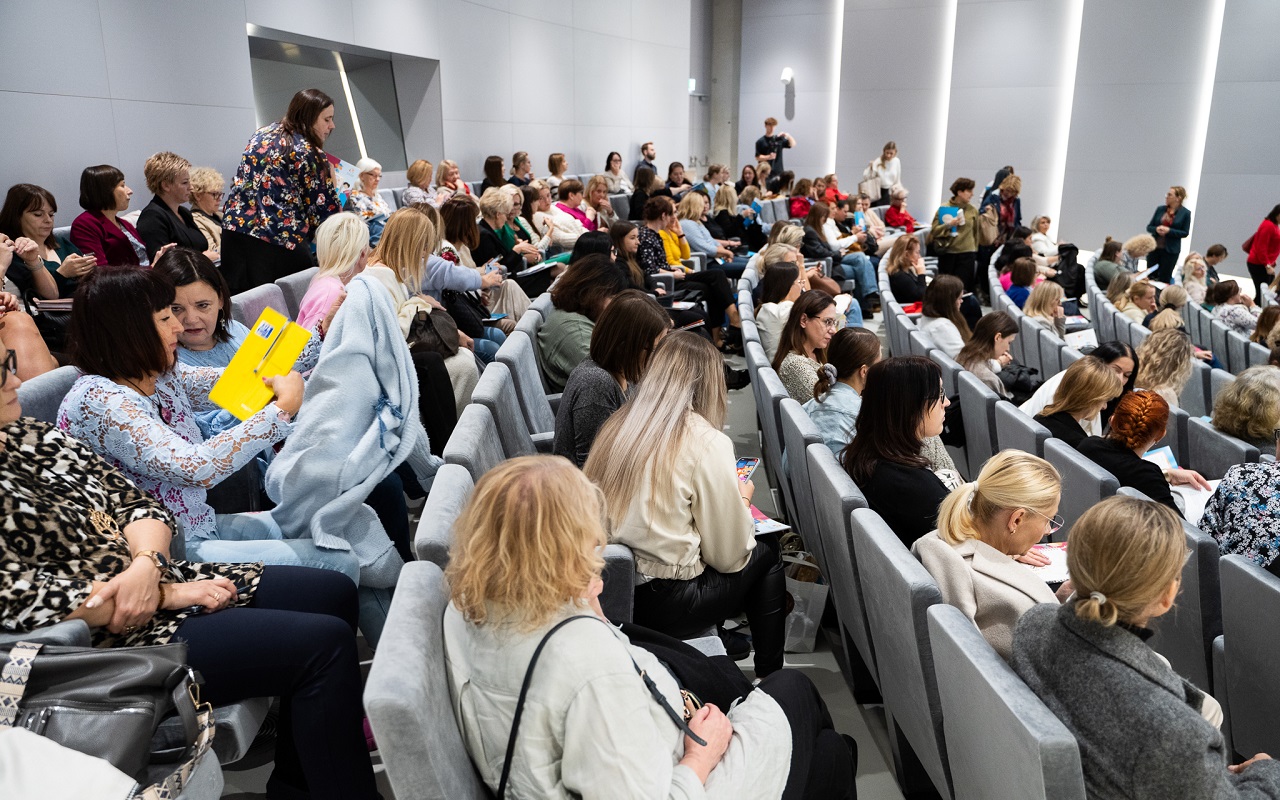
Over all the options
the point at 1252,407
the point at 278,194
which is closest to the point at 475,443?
the point at 278,194

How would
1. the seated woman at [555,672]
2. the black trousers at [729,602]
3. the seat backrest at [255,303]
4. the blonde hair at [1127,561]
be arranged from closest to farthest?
the seated woman at [555,672]
the blonde hair at [1127,561]
the black trousers at [729,602]
the seat backrest at [255,303]

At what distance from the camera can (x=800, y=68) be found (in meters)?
16.4

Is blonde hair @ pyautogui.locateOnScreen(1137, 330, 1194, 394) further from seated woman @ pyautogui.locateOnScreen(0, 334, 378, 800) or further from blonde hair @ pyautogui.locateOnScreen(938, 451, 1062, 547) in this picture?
seated woman @ pyautogui.locateOnScreen(0, 334, 378, 800)

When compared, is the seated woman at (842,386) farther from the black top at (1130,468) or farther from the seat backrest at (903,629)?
the seat backrest at (903,629)

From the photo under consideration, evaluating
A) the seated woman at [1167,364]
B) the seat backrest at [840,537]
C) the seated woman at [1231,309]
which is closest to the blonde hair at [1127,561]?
the seat backrest at [840,537]

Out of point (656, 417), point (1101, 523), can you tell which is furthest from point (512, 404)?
point (1101, 523)

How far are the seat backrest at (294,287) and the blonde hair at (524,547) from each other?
315 centimetres

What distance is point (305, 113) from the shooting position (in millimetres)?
4430

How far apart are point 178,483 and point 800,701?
1598 mm

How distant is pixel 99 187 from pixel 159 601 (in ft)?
12.0

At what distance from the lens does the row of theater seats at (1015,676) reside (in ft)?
4.76

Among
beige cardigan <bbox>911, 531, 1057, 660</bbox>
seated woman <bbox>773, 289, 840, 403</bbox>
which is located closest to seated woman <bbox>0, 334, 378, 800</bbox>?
beige cardigan <bbox>911, 531, 1057, 660</bbox>

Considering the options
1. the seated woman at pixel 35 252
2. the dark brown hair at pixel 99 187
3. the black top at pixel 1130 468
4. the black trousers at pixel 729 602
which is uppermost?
the dark brown hair at pixel 99 187

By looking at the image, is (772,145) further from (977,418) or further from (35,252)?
(35,252)
